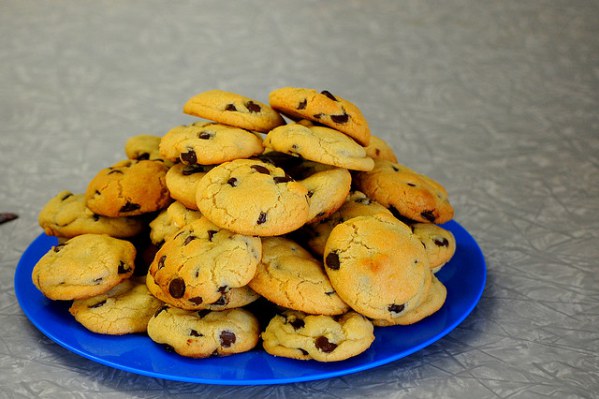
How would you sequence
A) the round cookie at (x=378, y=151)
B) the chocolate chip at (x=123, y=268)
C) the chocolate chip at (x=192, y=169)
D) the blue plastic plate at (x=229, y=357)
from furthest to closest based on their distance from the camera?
the round cookie at (x=378, y=151)
the chocolate chip at (x=192, y=169)
the chocolate chip at (x=123, y=268)
the blue plastic plate at (x=229, y=357)

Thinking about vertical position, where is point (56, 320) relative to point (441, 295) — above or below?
below

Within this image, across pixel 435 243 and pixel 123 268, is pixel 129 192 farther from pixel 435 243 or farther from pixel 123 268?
pixel 435 243

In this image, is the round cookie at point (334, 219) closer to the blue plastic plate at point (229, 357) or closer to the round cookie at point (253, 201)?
the round cookie at point (253, 201)

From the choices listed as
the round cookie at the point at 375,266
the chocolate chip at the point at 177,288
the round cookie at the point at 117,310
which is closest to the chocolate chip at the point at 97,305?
the round cookie at the point at 117,310

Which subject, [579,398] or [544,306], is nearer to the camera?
[579,398]

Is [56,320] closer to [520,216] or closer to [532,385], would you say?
[532,385]

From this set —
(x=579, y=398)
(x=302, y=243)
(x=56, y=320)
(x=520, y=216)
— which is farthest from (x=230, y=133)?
(x=520, y=216)

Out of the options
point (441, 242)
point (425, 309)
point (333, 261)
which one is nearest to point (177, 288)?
point (333, 261)
